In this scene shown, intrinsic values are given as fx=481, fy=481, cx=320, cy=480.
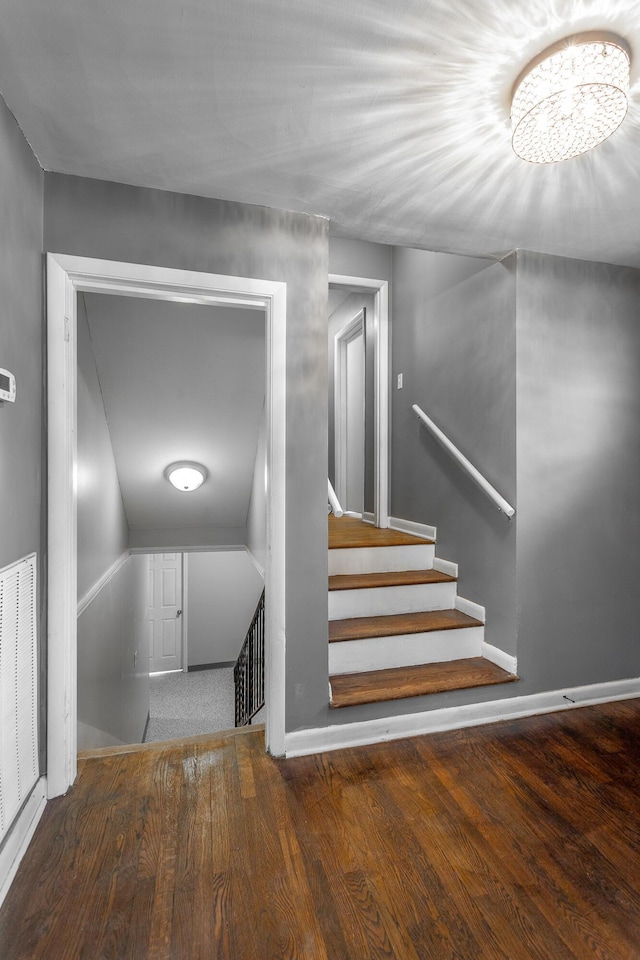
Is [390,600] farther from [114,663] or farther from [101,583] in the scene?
[114,663]

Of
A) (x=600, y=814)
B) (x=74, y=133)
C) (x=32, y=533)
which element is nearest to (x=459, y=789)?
(x=600, y=814)

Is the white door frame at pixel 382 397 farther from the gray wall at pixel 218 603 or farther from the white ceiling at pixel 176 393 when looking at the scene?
the gray wall at pixel 218 603

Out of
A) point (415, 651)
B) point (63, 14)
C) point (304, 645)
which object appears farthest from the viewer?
point (415, 651)

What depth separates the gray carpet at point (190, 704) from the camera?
5.49 metres

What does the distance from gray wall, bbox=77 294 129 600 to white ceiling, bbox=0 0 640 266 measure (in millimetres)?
1032

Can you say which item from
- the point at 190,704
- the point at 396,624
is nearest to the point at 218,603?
the point at 190,704

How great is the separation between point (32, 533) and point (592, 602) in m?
2.56

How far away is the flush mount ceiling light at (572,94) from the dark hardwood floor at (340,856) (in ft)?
7.01

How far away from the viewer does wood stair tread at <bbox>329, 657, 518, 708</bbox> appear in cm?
207

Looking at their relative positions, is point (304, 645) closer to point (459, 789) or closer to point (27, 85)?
point (459, 789)

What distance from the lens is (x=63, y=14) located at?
3.69 ft

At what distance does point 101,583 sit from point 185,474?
36.2 inches

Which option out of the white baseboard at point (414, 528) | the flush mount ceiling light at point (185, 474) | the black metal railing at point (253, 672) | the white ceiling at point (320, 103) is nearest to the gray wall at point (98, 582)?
the flush mount ceiling light at point (185, 474)

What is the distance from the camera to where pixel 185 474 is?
11.2ft
